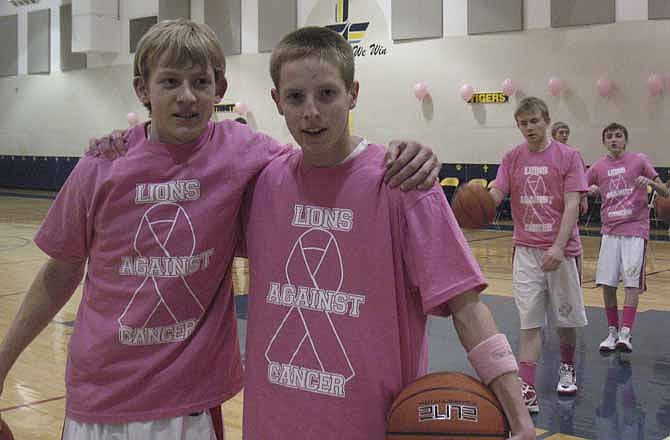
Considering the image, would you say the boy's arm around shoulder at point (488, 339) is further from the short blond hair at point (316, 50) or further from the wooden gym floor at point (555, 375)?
the wooden gym floor at point (555, 375)

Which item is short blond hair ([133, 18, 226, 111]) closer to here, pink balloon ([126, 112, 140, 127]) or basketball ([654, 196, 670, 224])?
basketball ([654, 196, 670, 224])

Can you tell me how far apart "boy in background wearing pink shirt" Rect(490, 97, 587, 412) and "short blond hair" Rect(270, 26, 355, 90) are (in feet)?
10.3

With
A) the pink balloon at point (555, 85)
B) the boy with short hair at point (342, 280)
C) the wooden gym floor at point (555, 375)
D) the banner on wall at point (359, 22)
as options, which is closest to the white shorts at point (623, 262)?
the wooden gym floor at point (555, 375)

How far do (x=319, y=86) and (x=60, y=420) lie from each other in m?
3.26

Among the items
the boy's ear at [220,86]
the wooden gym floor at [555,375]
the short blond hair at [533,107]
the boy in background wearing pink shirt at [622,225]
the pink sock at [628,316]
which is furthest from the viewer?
the boy in background wearing pink shirt at [622,225]

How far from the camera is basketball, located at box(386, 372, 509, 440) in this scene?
1777 mm

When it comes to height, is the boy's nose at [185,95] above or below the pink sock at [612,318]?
above

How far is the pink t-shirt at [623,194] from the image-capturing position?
6484mm

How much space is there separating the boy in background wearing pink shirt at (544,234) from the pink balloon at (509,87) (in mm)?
9597

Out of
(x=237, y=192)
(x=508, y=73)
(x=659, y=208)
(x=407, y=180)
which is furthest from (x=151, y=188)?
(x=508, y=73)

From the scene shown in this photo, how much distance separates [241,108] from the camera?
728 inches

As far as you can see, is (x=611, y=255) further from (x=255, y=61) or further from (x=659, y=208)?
(x=255, y=61)

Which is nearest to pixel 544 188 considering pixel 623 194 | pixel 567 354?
pixel 567 354

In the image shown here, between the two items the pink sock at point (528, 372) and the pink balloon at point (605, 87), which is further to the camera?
the pink balloon at point (605, 87)
